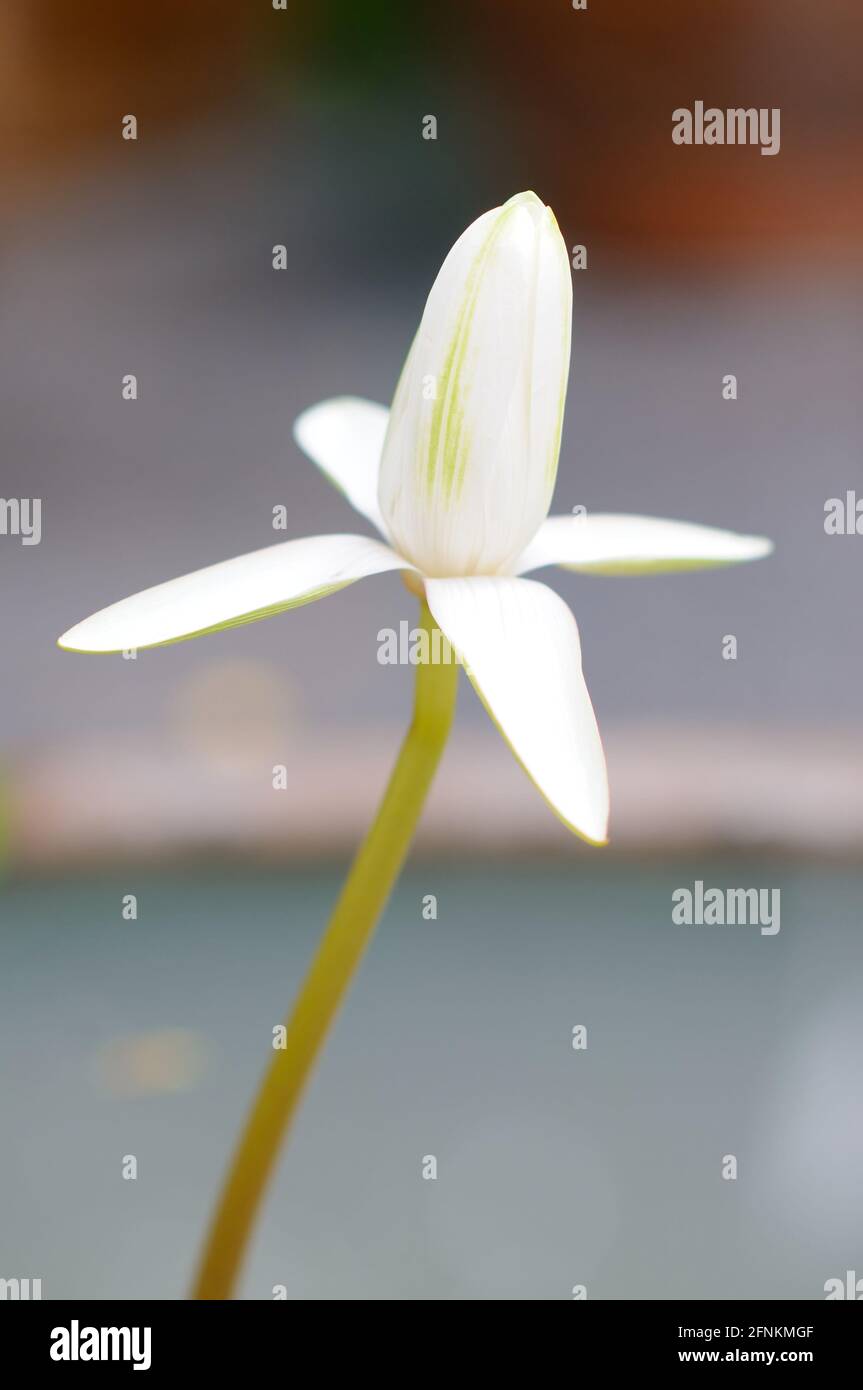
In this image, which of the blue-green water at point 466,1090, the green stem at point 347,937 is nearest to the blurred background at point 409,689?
the blue-green water at point 466,1090

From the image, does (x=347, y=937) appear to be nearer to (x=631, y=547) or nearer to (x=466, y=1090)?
(x=631, y=547)

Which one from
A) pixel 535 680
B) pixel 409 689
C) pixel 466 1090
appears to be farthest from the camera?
pixel 409 689

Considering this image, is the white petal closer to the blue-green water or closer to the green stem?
the green stem

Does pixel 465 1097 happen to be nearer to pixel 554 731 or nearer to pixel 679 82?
pixel 554 731

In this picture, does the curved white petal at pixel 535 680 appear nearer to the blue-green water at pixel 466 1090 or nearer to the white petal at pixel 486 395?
the white petal at pixel 486 395

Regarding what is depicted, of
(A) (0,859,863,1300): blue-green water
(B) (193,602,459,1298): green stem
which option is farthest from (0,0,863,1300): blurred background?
(B) (193,602,459,1298): green stem

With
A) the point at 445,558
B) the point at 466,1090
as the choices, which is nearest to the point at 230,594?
the point at 445,558
